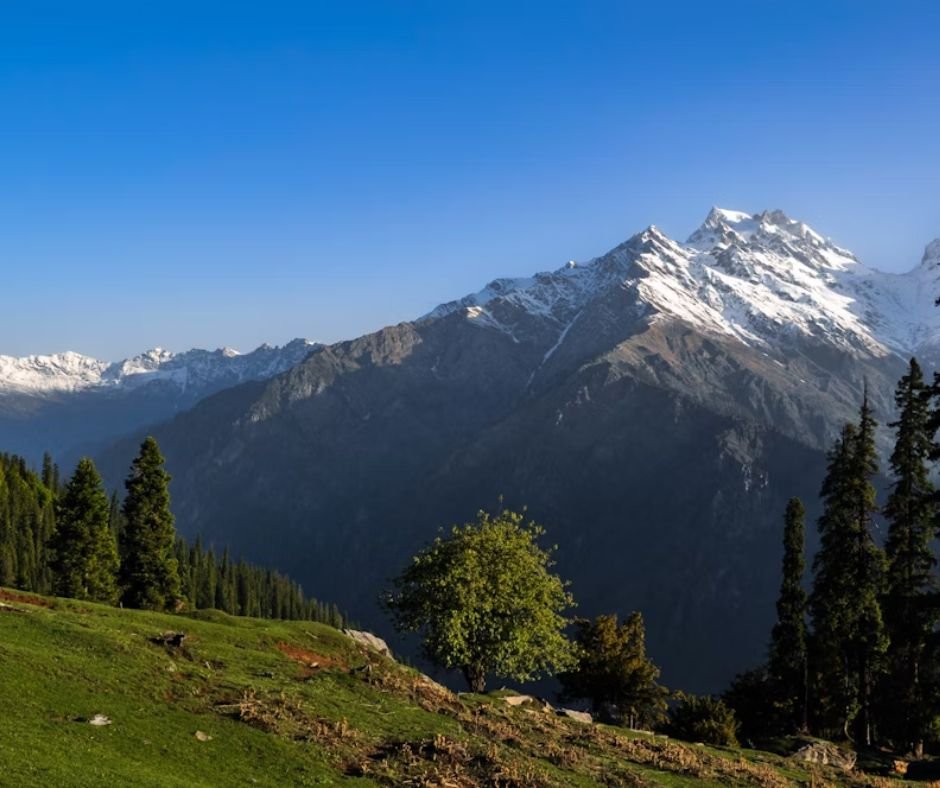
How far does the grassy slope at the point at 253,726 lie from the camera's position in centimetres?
2692

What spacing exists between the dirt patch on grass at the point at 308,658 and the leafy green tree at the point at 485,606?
11399 mm

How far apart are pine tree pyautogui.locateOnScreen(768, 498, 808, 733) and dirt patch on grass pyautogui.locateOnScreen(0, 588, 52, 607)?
6161cm

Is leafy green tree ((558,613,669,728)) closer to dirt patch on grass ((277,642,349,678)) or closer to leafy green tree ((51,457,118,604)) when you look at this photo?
dirt patch on grass ((277,642,349,678))

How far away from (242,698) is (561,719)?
2177 cm

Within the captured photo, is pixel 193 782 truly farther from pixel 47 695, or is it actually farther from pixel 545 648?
pixel 545 648

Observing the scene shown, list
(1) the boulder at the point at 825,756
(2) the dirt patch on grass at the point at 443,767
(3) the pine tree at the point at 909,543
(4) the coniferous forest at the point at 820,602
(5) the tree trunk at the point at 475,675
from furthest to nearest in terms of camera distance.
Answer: (4) the coniferous forest at the point at 820,602
(3) the pine tree at the point at 909,543
(5) the tree trunk at the point at 475,675
(1) the boulder at the point at 825,756
(2) the dirt patch on grass at the point at 443,767

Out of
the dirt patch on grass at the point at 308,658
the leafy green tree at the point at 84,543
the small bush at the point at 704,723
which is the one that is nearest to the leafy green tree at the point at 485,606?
the dirt patch on grass at the point at 308,658

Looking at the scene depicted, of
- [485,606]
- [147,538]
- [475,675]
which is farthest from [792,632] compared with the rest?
[147,538]

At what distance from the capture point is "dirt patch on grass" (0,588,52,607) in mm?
46084

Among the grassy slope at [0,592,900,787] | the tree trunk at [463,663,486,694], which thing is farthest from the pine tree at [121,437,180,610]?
the grassy slope at [0,592,900,787]

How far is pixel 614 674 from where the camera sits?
79062mm

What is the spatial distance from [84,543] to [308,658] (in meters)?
53.2

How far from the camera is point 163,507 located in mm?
93375

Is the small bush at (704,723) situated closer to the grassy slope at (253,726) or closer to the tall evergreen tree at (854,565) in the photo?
the tall evergreen tree at (854,565)
